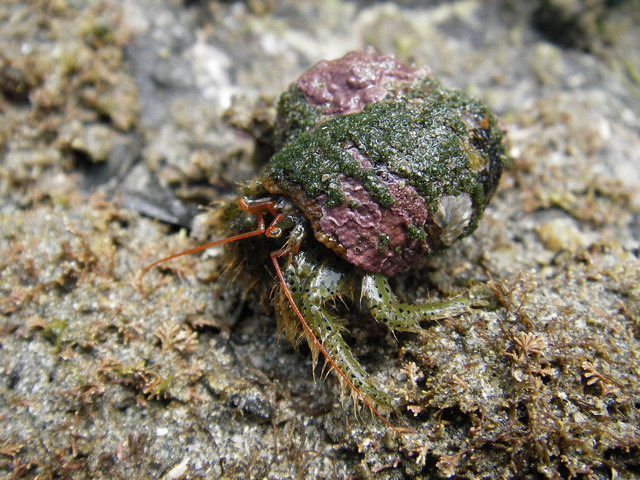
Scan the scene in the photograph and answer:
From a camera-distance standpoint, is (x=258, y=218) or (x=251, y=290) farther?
(x=251, y=290)

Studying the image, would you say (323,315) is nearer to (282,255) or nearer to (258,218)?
(282,255)

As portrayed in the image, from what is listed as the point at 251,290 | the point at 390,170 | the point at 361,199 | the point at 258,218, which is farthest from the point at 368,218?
the point at 251,290

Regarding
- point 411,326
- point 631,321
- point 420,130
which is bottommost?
point 411,326

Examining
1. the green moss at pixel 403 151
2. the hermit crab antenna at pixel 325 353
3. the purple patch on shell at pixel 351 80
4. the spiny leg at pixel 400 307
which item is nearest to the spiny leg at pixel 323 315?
the hermit crab antenna at pixel 325 353

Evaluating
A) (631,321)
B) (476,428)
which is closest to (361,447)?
(476,428)

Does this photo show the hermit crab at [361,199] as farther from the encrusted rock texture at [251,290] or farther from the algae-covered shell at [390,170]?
the encrusted rock texture at [251,290]

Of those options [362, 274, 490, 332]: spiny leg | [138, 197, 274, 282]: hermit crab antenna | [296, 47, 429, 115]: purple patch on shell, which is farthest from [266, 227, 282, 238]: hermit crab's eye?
[296, 47, 429, 115]: purple patch on shell

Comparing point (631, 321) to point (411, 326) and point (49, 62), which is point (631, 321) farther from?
point (49, 62)
